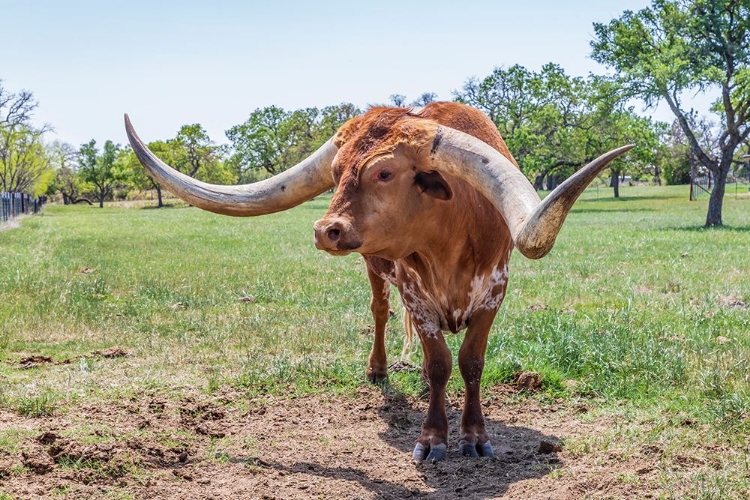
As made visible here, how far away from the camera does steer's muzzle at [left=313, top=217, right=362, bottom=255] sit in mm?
4195

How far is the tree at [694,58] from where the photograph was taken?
987 inches

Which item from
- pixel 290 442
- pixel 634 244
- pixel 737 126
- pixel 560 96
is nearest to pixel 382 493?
pixel 290 442

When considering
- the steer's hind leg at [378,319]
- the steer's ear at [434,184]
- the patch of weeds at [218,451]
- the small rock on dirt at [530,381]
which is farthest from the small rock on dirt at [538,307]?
the patch of weeds at [218,451]

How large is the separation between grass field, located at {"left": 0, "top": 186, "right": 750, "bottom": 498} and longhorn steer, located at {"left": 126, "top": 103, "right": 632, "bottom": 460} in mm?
947

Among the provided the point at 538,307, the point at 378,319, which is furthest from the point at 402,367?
the point at 538,307

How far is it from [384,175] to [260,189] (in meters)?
1.18

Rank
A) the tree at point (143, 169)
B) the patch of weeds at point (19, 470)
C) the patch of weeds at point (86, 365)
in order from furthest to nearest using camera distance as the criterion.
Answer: the tree at point (143, 169) → the patch of weeds at point (86, 365) → the patch of weeds at point (19, 470)

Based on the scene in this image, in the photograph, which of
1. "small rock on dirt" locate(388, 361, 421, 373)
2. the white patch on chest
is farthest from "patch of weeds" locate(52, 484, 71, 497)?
"small rock on dirt" locate(388, 361, 421, 373)

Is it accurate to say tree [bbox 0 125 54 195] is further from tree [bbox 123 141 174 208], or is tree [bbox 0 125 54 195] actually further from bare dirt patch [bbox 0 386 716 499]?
bare dirt patch [bbox 0 386 716 499]

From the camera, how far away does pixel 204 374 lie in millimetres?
6836

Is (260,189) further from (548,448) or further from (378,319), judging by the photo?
(548,448)

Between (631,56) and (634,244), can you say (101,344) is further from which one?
(631,56)

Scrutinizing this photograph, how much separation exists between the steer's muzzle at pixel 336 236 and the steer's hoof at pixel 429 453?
4.70ft

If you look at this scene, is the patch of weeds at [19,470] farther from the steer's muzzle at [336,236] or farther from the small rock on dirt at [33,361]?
the small rock on dirt at [33,361]
